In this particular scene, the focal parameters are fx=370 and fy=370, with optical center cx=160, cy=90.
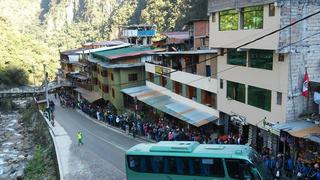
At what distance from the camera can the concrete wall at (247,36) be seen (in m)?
21.2

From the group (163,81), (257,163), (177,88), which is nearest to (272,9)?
(257,163)

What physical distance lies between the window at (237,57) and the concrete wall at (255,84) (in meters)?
0.31

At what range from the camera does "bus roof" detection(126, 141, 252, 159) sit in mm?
16859

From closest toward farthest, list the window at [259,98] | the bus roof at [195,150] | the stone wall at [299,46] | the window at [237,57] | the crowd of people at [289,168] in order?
the bus roof at [195,150], the crowd of people at [289,168], the stone wall at [299,46], the window at [259,98], the window at [237,57]

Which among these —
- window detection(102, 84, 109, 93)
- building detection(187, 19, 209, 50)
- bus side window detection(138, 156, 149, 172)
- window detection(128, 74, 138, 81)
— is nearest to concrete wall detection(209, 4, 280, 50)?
bus side window detection(138, 156, 149, 172)

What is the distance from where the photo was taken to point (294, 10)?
20984mm

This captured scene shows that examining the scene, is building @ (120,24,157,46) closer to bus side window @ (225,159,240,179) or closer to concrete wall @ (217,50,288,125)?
concrete wall @ (217,50,288,125)

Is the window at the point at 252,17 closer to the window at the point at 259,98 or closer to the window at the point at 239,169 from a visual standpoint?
the window at the point at 259,98

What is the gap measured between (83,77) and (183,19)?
1023 inches

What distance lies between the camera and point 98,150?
3091 centimetres

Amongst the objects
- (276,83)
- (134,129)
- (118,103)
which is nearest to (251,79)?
(276,83)

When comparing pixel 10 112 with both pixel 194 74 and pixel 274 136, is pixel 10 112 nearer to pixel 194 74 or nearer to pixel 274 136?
pixel 194 74

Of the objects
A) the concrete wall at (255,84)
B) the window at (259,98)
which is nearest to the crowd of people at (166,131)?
the concrete wall at (255,84)

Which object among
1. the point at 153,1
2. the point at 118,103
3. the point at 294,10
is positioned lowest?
the point at 118,103
